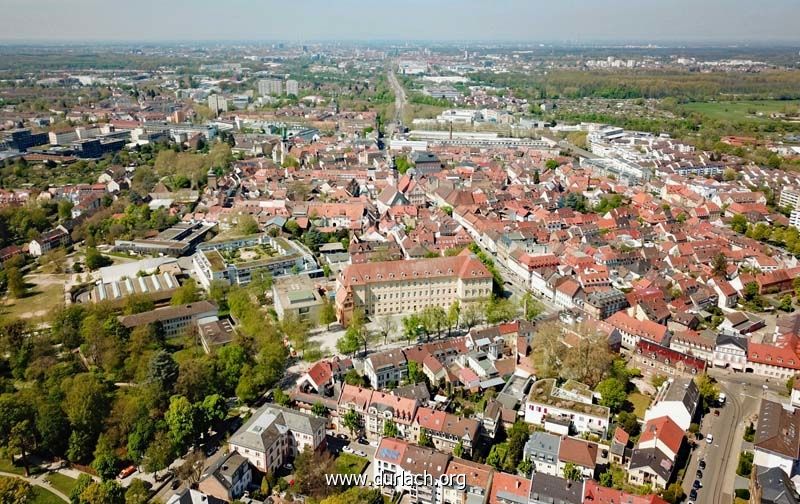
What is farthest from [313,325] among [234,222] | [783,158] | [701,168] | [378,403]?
[783,158]

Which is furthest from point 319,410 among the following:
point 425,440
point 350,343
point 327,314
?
point 327,314

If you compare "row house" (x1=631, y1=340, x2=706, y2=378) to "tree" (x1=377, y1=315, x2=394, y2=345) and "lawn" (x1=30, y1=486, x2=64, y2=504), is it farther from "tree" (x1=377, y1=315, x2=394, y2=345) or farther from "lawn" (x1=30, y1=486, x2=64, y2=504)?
"lawn" (x1=30, y1=486, x2=64, y2=504)

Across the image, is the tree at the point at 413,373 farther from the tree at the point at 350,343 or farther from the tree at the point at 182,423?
the tree at the point at 182,423

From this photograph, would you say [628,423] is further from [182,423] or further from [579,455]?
[182,423]

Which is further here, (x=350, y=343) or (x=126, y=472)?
(x=350, y=343)

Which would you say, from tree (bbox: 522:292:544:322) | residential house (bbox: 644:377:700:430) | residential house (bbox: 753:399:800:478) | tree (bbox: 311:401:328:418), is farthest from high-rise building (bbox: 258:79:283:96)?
residential house (bbox: 753:399:800:478)

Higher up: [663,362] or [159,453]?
[663,362]
